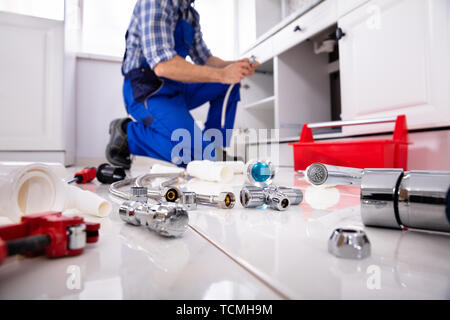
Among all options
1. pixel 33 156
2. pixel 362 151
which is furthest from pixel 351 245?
pixel 33 156

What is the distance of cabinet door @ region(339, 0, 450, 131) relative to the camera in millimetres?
1061

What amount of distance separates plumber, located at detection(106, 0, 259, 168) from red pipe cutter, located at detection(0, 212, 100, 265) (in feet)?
4.04

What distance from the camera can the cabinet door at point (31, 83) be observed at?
5.93 ft

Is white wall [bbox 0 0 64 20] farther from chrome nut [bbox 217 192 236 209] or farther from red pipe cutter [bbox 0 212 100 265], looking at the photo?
red pipe cutter [bbox 0 212 100 265]

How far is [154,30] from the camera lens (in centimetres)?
135

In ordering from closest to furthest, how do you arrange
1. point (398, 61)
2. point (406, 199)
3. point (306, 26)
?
point (406, 199) < point (398, 61) < point (306, 26)

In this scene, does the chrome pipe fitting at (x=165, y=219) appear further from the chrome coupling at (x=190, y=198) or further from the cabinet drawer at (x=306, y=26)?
the cabinet drawer at (x=306, y=26)

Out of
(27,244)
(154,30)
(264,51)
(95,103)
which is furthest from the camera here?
(95,103)

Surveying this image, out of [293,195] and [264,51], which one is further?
[264,51]

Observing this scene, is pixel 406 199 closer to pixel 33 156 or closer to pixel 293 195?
pixel 293 195

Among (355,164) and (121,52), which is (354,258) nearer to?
(355,164)

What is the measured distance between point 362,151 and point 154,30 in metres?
1.07

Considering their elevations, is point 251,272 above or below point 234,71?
below

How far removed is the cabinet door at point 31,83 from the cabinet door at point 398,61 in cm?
180
